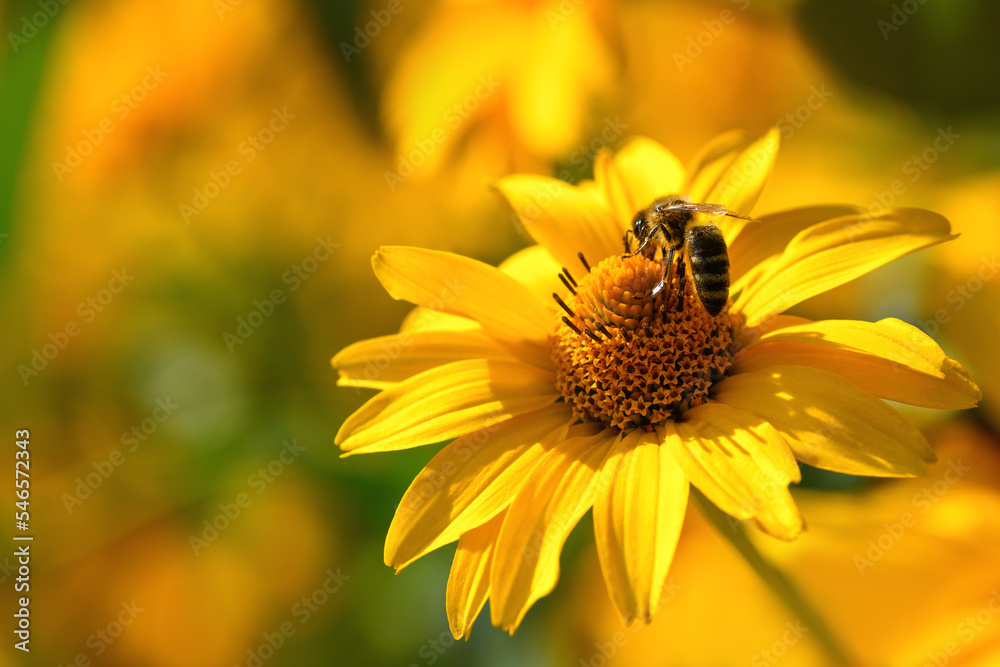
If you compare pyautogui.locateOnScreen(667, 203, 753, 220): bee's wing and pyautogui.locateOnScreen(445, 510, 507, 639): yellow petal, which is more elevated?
pyautogui.locateOnScreen(667, 203, 753, 220): bee's wing

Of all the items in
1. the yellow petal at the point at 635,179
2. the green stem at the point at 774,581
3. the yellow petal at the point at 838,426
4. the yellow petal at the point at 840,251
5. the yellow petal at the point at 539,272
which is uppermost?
the yellow petal at the point at 635,179

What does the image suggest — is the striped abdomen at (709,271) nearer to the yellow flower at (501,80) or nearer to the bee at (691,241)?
the bee at (691,241)

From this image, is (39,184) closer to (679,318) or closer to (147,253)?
(147,253)

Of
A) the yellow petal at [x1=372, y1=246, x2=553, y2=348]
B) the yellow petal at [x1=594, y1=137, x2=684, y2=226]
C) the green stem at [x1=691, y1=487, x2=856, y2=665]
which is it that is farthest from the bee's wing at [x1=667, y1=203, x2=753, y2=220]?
the green stem at [x1=691, y1=487, x2=856, y2=665]

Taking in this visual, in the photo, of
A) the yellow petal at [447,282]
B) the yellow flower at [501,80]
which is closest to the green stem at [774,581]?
the yellow petal at [447,282]

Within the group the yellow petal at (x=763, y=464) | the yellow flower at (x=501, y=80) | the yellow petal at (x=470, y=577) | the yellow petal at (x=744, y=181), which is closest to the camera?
the yellow petal at (x=763, y=464)

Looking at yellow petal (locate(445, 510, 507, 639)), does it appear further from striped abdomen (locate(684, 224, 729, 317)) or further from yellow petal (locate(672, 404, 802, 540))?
striped abdomen (locate(684, 224, 729, 317))

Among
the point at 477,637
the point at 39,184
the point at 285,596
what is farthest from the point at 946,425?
the point at 39,184
